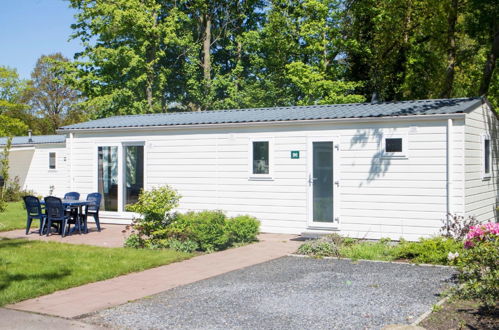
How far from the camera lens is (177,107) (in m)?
32.9

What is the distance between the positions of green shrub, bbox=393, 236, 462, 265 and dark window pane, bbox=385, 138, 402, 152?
2.51 m

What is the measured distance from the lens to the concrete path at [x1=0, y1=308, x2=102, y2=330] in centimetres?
579

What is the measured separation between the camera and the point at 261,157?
1339 centimetres

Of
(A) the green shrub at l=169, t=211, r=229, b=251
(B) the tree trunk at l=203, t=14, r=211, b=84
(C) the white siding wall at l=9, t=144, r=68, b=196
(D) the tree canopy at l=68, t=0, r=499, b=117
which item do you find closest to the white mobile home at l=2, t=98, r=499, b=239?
(A) the green shrub at l=169, t=211, r=229, b=251

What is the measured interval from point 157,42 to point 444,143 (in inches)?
838

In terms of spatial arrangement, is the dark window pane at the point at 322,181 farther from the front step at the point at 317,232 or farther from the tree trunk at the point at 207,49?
the tree trunk at the point at 207,49

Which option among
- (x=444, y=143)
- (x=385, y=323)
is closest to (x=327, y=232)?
(x=444, y=143)

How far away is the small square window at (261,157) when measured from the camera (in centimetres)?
1327

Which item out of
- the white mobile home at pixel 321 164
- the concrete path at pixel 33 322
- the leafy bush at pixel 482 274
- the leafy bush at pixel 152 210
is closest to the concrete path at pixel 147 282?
the concrete path at pixel 33 322

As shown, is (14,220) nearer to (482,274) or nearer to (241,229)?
(241,229)

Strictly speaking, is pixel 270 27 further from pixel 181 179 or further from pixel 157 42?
pixel 181 179

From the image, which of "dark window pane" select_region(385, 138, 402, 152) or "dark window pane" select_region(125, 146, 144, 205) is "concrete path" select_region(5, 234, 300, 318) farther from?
"dark window pane" select_region(125, 146, 144, 205)

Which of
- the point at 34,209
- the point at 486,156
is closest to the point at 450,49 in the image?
the point at 486,156

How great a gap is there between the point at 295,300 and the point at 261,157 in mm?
6819
